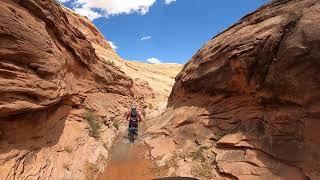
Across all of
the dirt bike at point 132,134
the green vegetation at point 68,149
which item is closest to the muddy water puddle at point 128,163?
the dirt bike at point 132,134

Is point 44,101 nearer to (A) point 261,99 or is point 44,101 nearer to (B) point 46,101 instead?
(B) point 46,101

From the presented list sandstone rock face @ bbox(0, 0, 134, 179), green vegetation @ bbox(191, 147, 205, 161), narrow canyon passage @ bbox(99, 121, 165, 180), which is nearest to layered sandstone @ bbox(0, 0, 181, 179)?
sandstone rock face @ bbox(0, 0, 134, 179)

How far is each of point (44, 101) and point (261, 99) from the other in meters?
8.34

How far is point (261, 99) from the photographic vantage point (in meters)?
13.0

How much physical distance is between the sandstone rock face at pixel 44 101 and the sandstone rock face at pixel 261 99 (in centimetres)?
447

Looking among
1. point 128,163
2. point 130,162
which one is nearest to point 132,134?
point 130,162

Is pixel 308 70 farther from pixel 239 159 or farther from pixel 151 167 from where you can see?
pixel 151 167

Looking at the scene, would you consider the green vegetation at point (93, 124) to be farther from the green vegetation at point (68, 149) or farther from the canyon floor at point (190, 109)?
the green vegetation at point (68, 149)

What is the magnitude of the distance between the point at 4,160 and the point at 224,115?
8.86m

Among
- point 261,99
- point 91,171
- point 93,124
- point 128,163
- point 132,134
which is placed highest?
point 261,99

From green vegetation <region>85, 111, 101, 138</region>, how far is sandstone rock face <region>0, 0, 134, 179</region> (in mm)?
79

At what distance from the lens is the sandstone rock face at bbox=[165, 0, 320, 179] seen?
35.5ft

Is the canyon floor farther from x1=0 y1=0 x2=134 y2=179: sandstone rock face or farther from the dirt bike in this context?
the dirt bike

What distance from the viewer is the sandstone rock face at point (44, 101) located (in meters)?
10.3
